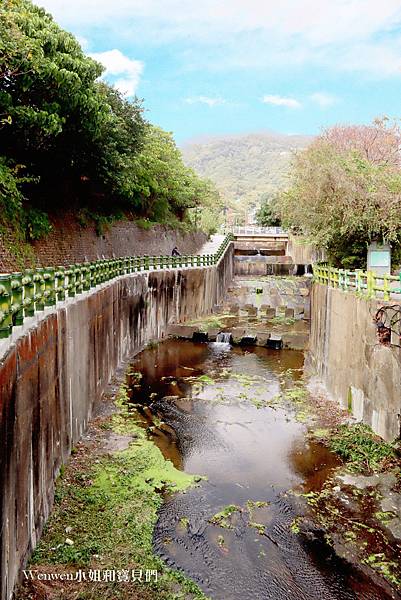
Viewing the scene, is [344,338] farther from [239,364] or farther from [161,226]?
[161,226]

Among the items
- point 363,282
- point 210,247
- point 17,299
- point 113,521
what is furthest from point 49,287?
point 210,247

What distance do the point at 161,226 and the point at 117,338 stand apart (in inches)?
743

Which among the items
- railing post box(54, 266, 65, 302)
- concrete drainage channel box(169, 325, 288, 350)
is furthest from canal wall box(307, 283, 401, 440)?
railing post box(54, 266, 65, 302)

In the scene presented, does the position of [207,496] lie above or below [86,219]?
below

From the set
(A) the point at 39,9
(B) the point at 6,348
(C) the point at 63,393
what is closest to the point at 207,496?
(C) the point at 63,393

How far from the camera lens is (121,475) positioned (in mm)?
9039

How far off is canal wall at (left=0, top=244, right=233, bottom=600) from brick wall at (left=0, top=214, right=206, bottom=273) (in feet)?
9.91

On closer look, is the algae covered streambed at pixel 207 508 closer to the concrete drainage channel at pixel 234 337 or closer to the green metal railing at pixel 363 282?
the green metal railing at pixel 363 282

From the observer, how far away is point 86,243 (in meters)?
22.3

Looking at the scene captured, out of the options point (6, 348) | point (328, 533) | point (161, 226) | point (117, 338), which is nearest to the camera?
point (6, 348)

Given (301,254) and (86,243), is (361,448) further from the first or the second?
(301,254)

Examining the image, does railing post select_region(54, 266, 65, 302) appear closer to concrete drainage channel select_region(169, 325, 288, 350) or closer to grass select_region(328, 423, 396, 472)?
grass select_region(328, 423, 396, 472)

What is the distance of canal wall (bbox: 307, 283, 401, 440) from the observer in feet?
33.2

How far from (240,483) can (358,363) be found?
A: 469 centimetres
